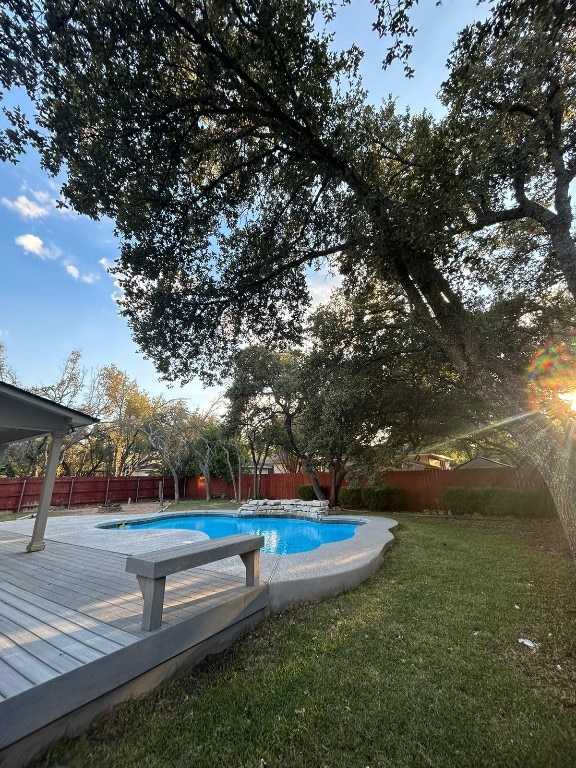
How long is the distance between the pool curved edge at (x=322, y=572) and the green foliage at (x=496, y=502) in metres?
7.15

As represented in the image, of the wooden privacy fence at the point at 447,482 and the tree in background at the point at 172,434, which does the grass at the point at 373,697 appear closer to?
the wooden privacy fence at the point at 447,482

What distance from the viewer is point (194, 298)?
19.2 ft

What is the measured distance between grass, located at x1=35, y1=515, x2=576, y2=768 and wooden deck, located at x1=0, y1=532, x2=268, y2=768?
135 mm

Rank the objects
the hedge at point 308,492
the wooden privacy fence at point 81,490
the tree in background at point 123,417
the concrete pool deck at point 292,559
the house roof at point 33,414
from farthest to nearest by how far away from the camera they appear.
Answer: the tree in background at point 123,417 < the hedge at point 308,492 < the wooden privacy fence at point 81,490 < the house roof at point 33,414 < the concrete pool deck at point 292,559

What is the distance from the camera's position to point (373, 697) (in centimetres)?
237

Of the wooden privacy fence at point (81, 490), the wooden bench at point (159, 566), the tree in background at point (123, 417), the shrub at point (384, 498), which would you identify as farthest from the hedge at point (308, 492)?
the wooden bench at point (159, 566)

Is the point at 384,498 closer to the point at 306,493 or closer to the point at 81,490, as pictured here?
the point at 306,493

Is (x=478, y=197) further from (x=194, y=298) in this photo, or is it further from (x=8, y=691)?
(x=8, y=691)

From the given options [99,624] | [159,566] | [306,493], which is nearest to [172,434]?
[306,493]

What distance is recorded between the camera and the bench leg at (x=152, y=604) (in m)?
2.58

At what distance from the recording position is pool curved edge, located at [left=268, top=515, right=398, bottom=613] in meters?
3.96

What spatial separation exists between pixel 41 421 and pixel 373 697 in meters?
5.53

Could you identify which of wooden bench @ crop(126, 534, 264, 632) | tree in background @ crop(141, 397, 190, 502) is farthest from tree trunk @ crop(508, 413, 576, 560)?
tree in background @ crop(141, 397, 190, 502)

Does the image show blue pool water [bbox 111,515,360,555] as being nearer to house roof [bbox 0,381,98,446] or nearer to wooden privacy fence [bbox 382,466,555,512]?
wooden privacy fence [bbox 382,466,555,512]
